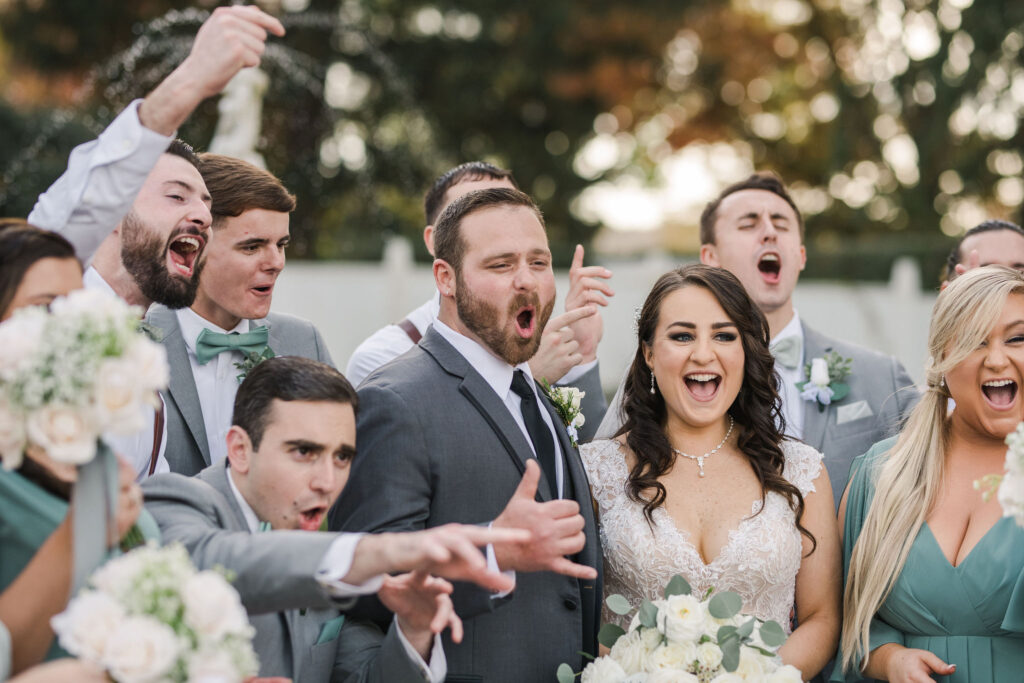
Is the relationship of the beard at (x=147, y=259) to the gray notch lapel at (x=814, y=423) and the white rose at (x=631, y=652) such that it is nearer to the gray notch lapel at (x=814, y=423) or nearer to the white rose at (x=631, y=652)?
the white rose at (x=631, y=652)

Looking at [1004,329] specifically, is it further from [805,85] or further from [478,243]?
[805,85]

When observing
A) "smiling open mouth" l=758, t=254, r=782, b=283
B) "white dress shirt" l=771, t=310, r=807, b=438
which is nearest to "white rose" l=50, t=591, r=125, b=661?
"white dress shirt" l=771, t=310, r=807, b=438

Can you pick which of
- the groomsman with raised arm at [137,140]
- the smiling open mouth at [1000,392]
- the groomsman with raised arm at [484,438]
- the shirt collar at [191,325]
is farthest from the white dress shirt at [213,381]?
the smiling open mouth at [1000,392]

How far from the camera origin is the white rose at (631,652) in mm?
3371

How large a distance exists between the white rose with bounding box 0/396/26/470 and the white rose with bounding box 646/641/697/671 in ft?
6.40

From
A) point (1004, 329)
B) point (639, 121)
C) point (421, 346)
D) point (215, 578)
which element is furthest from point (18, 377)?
point (639, 121)

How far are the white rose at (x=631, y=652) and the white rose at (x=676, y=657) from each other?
2.6 inches

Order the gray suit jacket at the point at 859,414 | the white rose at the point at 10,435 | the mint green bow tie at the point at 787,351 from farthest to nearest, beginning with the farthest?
1. the mint green bow tie at the point at 787,351
2. the gray suit jacket at the point at 859,414
3. the white rose at the point at 10,435

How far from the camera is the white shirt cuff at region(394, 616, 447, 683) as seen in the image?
308 centimetres

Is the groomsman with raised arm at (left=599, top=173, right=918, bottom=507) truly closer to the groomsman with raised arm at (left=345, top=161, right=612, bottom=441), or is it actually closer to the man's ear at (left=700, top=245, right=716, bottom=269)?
the man's ear at (left=700, top=245, right=716, bottom=269)

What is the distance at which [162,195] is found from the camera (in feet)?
13.7

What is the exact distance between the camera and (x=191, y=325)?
4504 mm

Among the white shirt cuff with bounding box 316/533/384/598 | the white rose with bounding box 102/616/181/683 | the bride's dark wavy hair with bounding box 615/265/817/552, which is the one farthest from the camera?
the bride's dark wavy hair with bounding box 615/265/817/552

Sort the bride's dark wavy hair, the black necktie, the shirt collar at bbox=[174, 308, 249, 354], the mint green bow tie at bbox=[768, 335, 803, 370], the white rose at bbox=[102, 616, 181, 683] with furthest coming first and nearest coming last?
the mint green bow tie at bbox=[768, 335, 803, 370] < the shirt collar at bbox=[174, 308, 249, 354] < the bride's dark wavy hair < the black necktie < the white rose at bbox=[102, 616, 181, 683]
